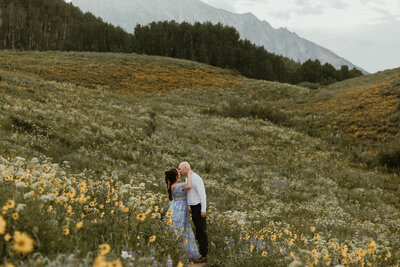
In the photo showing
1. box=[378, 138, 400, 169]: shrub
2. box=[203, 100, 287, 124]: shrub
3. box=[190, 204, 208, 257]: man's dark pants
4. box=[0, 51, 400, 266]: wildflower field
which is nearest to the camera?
box=[0, 51, 400, 266]: wildflower field

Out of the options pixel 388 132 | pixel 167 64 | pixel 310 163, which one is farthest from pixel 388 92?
pixel 167 64

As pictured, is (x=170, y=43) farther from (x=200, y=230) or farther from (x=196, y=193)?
(x=200, y=230)

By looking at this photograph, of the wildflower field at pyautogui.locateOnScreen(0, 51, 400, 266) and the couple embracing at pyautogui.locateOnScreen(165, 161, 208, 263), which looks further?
the couple embracing at pyautogui.locateOnScreen(165, 161, 208, 263)

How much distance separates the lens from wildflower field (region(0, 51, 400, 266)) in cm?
338

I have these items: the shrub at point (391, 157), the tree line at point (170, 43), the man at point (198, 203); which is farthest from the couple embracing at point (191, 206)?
the tree line at point (170, 43)

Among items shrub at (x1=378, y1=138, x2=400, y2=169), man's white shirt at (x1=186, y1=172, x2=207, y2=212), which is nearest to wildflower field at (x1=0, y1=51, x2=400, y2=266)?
man's white shirt at (x1=186, y1=172, x2=207, y2=212)

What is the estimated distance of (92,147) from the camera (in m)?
12.8

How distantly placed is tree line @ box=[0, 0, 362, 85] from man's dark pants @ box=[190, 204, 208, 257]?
258ft

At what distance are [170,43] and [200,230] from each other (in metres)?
87.8

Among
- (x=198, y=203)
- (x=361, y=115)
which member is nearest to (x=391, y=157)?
(x=361, y=115)

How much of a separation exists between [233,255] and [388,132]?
811 inches

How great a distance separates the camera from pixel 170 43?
88.1 metres

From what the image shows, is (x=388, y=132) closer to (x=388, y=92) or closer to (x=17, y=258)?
(x=388, y=92)

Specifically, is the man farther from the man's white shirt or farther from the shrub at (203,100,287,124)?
the shrub at (203,100,287,124)
